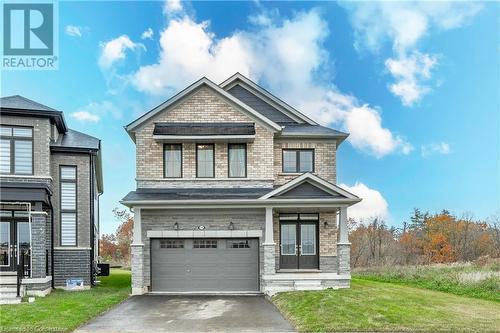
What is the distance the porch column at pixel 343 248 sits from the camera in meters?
17.7

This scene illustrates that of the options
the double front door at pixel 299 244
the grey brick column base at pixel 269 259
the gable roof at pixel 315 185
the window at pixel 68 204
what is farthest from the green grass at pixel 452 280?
the window at pixel 68 204

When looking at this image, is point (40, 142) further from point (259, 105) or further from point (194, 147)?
point (259, 105)

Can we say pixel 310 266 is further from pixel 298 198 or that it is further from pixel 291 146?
pixel 291 146

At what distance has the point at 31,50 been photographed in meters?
17.2

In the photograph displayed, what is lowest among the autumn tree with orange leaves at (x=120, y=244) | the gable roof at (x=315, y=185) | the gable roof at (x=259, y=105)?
the autumn tree with orange leaves at (x=120, y=244)

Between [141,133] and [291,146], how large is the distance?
6102mm

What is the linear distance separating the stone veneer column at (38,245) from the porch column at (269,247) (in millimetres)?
7656

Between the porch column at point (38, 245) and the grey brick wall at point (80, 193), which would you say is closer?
the porch column at point (38, 245)

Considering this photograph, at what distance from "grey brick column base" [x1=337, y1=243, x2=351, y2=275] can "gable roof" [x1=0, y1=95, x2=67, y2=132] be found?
450 inches

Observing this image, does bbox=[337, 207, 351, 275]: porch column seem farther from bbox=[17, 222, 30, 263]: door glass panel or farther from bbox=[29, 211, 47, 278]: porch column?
bbox=[17, 222, 30, 263]: door glass panel

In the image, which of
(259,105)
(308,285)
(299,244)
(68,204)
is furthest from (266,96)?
(68,204)

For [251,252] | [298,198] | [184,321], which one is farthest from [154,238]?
[184,321]

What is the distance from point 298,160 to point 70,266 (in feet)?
Answer: 32.8

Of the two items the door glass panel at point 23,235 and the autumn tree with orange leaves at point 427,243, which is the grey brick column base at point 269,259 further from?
the autumn tree with orange leaves at point 427,243
